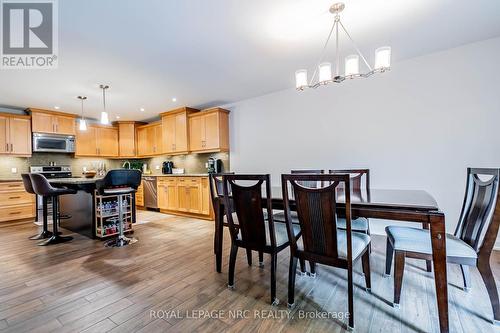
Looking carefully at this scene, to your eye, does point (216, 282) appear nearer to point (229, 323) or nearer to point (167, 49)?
point (229, 323)

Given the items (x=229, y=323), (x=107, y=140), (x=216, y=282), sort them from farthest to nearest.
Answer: (x=107, y=140)
(x=216, y=282)
(x=229, y=323)

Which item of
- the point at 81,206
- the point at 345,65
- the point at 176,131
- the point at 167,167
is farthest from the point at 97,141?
the point at 345,65

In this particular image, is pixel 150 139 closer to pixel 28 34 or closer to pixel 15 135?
pixel 15 135

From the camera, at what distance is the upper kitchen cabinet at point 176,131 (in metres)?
5.20

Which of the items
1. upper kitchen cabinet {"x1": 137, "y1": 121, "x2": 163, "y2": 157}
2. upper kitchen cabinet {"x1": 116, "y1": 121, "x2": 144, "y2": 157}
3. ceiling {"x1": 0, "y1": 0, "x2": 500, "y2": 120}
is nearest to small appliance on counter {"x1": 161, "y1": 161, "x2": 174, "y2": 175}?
upper kitchen cabinet {"x1": 137, "y1": 121, "x2": 163, "y2": 157}

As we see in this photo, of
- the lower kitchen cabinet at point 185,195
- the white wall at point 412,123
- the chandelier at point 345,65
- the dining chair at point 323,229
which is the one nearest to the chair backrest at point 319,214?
the dining chair at point 323,229

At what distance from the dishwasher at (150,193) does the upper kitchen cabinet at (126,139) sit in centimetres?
117

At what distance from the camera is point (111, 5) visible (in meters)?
1.92

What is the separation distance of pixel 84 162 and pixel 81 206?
122 inches

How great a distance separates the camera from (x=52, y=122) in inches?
204

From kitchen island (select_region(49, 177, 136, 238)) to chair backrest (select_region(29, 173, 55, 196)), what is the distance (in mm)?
189

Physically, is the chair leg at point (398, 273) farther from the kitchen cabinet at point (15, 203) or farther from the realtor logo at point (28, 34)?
the kitchen cabinet at point (15, 203)

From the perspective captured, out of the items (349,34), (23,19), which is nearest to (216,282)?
(349,34)

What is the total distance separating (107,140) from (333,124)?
580 cm
